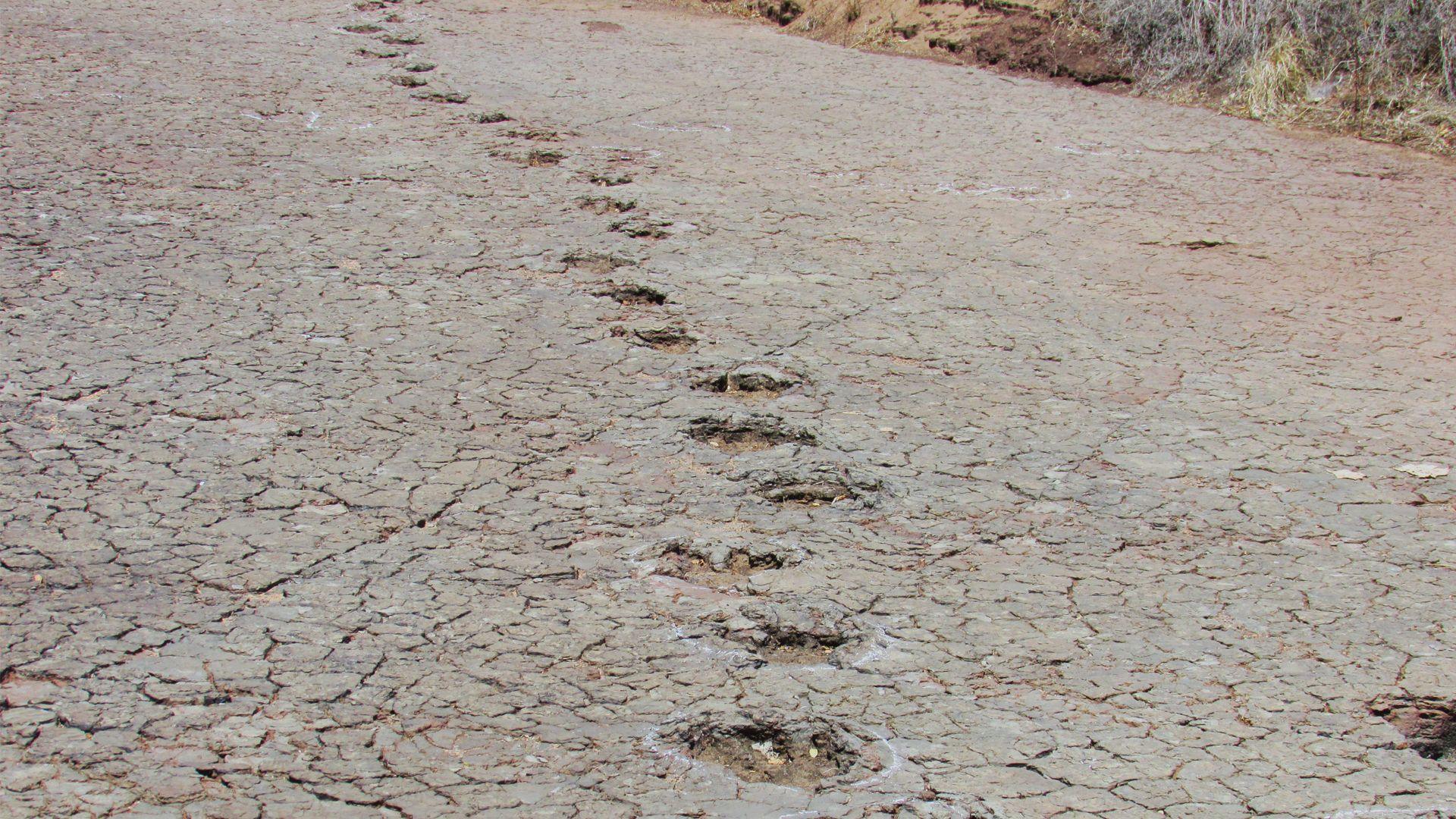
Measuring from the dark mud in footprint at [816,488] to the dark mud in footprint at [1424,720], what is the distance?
127 cm

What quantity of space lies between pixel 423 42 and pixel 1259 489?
22.3 feet

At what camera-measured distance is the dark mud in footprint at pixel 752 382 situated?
12.8 ft

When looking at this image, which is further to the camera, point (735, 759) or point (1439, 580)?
point (1439, 580)

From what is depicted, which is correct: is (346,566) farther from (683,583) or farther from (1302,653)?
(1302,653)

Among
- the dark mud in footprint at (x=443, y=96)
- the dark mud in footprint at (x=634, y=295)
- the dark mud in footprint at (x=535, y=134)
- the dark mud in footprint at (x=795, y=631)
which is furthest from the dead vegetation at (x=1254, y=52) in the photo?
the dark mud in footprint at (x=795, y=631)

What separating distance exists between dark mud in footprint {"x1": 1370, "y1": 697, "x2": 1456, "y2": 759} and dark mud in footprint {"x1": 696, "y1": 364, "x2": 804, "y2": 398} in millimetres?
1904

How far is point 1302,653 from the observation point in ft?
8.95

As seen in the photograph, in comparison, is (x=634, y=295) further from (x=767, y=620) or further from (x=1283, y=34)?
(x=1283, y=34)

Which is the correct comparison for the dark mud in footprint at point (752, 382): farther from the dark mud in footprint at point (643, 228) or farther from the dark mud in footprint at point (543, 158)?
the dark mud in footprint at point (543, 158)

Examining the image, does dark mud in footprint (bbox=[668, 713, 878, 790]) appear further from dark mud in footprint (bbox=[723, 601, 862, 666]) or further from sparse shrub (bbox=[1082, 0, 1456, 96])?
sparse shrub (bbox=[1082, 0, 1456, 96])

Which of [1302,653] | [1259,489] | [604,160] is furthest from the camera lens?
[604,160]

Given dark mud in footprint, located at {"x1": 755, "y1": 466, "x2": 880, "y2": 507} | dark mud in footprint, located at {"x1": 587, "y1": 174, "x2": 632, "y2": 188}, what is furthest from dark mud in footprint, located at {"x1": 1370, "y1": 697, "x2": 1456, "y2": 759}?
dark mud in footprint, located at {"x1": 587, "y1": 174, "x2": 632, "y2": 188}

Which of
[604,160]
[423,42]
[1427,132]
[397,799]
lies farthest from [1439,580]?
[423,42]

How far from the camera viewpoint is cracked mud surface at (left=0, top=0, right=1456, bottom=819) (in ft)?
7.73
